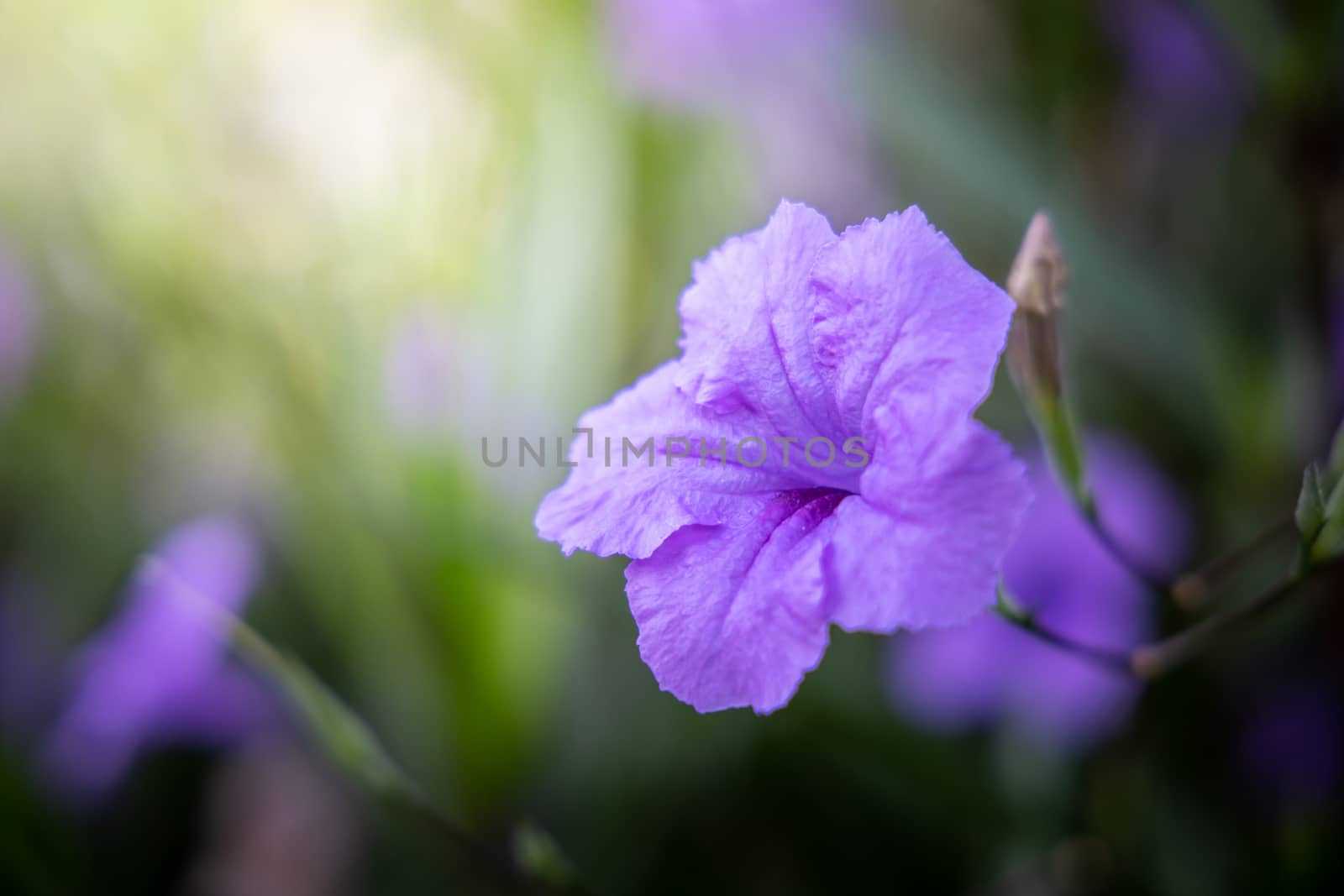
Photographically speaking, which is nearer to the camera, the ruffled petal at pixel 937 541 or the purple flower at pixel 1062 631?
the ruffled petal at pixel 937 541

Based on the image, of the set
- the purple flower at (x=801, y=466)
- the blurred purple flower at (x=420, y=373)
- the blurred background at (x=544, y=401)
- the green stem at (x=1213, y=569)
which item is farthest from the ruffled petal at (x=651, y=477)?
the blurred purple flower at (x=420, y=373)

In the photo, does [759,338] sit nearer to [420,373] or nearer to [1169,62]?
[420,373]

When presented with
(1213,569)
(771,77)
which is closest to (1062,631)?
(1213,569)

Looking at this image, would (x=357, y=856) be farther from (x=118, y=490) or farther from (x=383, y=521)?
(x=118, y=490)

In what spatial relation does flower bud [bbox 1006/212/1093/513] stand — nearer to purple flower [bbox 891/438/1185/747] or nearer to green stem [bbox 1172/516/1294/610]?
green stem [bbox 1172/516/1294/610]

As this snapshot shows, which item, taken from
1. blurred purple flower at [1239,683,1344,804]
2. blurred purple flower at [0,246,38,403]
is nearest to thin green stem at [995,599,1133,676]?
blurred purple flower at [1239,683,1344,804]

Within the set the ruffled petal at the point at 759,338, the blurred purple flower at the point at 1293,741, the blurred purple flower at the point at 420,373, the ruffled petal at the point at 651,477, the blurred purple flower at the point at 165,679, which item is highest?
the ruffled petal at the point at 759,338

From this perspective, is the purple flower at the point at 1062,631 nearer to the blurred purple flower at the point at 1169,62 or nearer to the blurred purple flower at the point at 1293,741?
the blurred purple flower at the point at 1293,741
